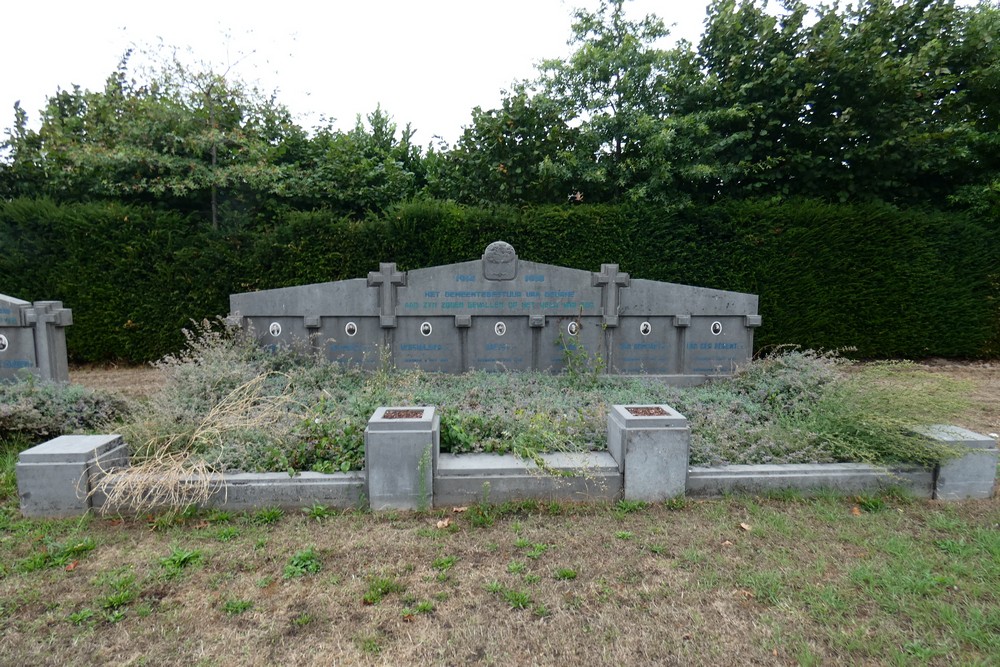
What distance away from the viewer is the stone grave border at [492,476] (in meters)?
3.09

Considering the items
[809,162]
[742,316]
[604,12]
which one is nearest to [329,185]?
[604,12]

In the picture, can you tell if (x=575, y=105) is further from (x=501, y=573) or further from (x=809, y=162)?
(x=501, y=573)

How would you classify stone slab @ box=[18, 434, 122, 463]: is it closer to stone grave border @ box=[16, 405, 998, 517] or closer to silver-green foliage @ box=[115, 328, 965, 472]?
stone grave border @ box=[16, 405, 998, 517]

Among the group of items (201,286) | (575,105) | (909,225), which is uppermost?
(575,105)

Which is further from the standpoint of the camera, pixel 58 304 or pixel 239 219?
pixel 239 219

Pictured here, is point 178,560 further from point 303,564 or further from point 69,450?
point 69,450

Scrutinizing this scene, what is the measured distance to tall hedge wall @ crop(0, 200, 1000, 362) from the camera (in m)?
8.18

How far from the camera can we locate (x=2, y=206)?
320 inches

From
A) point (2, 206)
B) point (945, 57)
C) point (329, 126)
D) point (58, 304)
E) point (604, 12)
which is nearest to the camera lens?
point (58, 304)

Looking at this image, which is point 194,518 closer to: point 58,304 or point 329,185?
point 58,304

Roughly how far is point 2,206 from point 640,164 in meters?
10.3

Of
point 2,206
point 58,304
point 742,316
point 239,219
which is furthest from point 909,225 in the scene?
point 2,206

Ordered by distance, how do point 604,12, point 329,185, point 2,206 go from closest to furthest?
1. point 2,206
2. point 329,185
3. point 604,12

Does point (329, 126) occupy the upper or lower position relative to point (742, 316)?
upper
